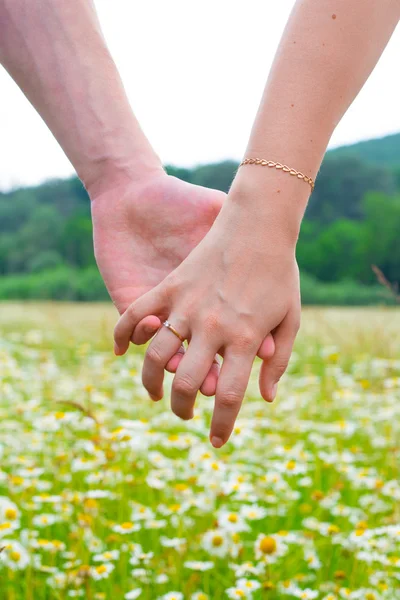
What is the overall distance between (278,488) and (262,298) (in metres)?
1.07

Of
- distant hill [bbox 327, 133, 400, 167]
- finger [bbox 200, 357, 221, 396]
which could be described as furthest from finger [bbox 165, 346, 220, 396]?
distant hill [bbox 327, 133, 400, 167]

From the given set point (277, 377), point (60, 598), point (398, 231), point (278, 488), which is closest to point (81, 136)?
point (277, 377)

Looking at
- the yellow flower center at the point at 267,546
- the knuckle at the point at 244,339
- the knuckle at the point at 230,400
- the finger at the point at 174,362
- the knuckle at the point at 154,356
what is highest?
the knuckle at the point at 244,339

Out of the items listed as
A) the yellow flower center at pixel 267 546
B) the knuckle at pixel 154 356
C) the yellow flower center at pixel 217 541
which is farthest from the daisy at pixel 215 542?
the knuckle at pixel 154 356

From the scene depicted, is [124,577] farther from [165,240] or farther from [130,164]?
[130,164]

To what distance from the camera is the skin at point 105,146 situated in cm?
133

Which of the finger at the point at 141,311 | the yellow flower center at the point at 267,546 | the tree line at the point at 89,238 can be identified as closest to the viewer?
the finger at the point at 141,311

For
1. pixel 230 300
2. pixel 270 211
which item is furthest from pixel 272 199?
pixel 230 300

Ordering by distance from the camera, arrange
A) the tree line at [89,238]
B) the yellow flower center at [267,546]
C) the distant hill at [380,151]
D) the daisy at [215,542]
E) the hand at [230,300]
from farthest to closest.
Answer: the distant hill at [380,151], the tree line at [89,238], the daisy at [215,542], the yellow flower center at [267,546], the hand at [230,300]

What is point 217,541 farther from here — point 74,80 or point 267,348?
point 74,80

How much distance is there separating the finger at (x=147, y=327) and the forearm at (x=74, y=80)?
1.31ft

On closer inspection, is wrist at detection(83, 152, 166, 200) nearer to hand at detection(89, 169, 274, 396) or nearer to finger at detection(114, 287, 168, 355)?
hand at detection(89, 169, 274, 396)

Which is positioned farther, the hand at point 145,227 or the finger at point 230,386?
the hand at point 145,227

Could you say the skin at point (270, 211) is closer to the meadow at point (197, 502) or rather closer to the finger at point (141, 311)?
the finger at point (141, 311)
